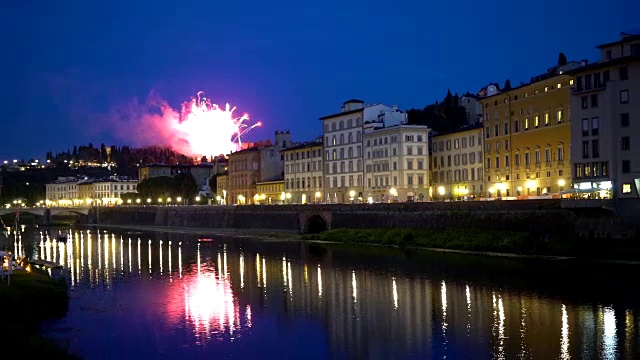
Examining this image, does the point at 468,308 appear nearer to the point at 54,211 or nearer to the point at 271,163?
the point at 271,163

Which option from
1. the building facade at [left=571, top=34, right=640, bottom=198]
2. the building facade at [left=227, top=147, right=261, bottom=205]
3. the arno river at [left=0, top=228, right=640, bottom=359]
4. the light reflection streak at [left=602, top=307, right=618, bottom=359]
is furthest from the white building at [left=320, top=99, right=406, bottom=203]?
the light reflection streak at [left=602, top=307, right=618, bottom=359]

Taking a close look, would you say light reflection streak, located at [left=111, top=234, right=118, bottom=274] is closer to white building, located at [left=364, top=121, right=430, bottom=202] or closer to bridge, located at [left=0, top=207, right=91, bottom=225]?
white building, located at [left=364, top=121, right=430, bottom=202]

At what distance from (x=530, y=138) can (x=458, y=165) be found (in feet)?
54.6

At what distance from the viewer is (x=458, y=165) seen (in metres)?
93.2

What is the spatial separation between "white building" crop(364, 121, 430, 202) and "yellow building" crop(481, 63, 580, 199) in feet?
39.9

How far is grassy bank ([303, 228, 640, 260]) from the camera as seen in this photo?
5228 cm

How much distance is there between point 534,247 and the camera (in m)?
56.8

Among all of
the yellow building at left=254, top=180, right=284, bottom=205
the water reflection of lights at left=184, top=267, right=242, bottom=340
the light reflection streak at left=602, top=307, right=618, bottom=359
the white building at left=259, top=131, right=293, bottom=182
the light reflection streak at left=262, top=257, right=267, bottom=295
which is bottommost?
the light reflection streak at left=602, top=307, right=618, bottom=359

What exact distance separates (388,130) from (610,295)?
59969 millimetres

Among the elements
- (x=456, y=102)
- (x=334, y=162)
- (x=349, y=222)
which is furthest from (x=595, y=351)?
(x=456, y=102)

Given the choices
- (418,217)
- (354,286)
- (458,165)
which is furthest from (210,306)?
(458,165)

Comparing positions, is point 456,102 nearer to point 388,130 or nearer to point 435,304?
point 388,130

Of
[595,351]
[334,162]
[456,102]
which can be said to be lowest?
[595,351]

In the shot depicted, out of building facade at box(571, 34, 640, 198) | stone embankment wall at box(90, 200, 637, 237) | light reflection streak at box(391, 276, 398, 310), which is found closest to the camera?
light reflection streak at box(391, 276, 398, 310)
